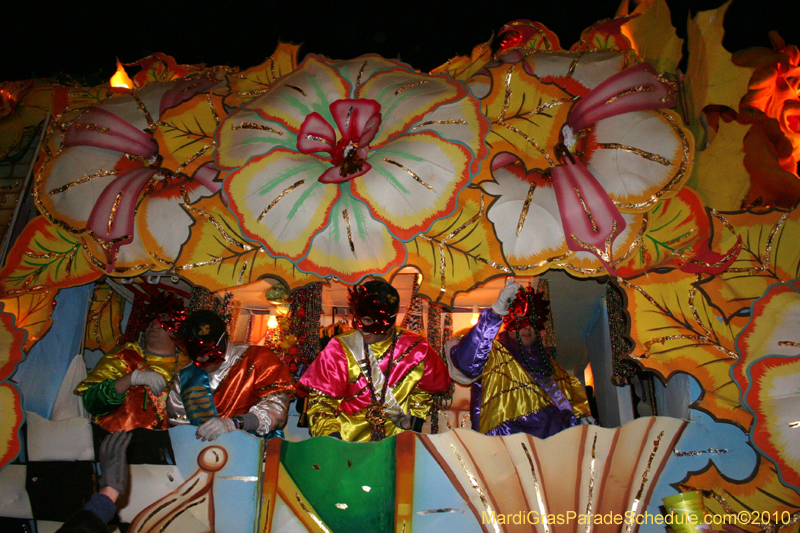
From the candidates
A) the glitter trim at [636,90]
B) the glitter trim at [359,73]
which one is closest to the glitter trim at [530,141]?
the glitter trim at [636,90]

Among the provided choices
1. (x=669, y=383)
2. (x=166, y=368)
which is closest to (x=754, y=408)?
(x=669, y=383)

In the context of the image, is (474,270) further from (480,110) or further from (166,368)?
(166,368)

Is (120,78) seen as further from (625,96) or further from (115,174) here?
(625,96)

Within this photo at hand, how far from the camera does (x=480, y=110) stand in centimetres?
283

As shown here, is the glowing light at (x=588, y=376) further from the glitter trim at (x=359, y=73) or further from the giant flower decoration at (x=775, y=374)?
the glitter trim at (x=359, y=73)

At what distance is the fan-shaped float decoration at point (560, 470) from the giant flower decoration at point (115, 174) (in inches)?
73.5

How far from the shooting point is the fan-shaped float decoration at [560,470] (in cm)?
230

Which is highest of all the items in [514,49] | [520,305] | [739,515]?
[514,49]

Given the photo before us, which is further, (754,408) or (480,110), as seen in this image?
(480,110)

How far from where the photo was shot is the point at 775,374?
232 cm

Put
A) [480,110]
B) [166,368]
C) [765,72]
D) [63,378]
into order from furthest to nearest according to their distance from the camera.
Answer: [166,368] → [63,378] → [480,110] → [765,72]

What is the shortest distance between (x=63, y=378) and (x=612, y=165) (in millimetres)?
3254

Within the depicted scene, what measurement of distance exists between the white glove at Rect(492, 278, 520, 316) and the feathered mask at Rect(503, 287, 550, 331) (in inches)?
1.5

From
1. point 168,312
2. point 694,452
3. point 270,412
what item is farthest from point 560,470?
point 168,312
